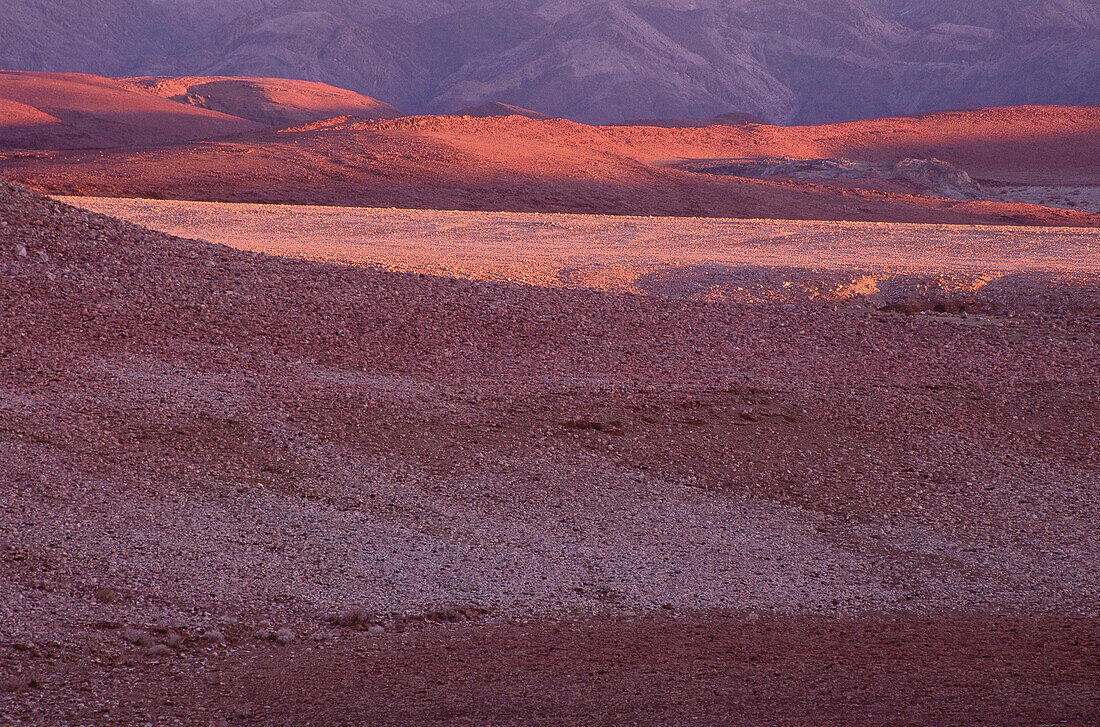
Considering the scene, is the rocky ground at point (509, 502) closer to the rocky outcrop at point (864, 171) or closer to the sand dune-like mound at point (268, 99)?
the rocky outcrop at point (864, 171)

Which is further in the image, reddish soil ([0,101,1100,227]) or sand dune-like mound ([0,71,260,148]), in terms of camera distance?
sand dune-like mound ([0,71,260,148])

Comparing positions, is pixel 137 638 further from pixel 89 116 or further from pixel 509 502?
pixel 89 116

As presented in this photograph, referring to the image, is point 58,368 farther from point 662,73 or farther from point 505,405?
point 662,73

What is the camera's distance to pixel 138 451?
→ 7.25m

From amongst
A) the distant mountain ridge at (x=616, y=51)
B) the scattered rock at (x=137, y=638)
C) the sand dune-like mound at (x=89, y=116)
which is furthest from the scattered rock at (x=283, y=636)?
the distant mountain ridge at (x=616, y=51)

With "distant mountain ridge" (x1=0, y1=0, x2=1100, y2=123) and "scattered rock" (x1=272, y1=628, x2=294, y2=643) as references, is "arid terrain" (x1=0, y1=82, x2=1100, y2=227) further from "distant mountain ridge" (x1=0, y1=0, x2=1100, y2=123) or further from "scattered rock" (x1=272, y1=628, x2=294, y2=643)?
"distant mountain ridge" (x1=0, y1=0, x2=1100, y2=123)

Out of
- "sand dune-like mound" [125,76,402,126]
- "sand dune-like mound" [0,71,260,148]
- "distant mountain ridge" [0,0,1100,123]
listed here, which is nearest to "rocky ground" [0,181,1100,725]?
"sand dune-like mound" [0,71,260,148]

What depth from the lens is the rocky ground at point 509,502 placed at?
4648 mm

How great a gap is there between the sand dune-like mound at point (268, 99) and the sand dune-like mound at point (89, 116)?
6.65 metres

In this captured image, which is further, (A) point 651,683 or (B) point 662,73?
(B) point 662,73

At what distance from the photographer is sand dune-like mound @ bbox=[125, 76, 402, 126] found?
74438 mm

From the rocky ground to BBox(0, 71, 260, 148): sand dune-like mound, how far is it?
45.3 meters

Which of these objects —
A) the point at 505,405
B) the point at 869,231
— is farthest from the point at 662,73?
the point at 505,405

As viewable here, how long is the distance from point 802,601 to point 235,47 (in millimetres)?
122466
